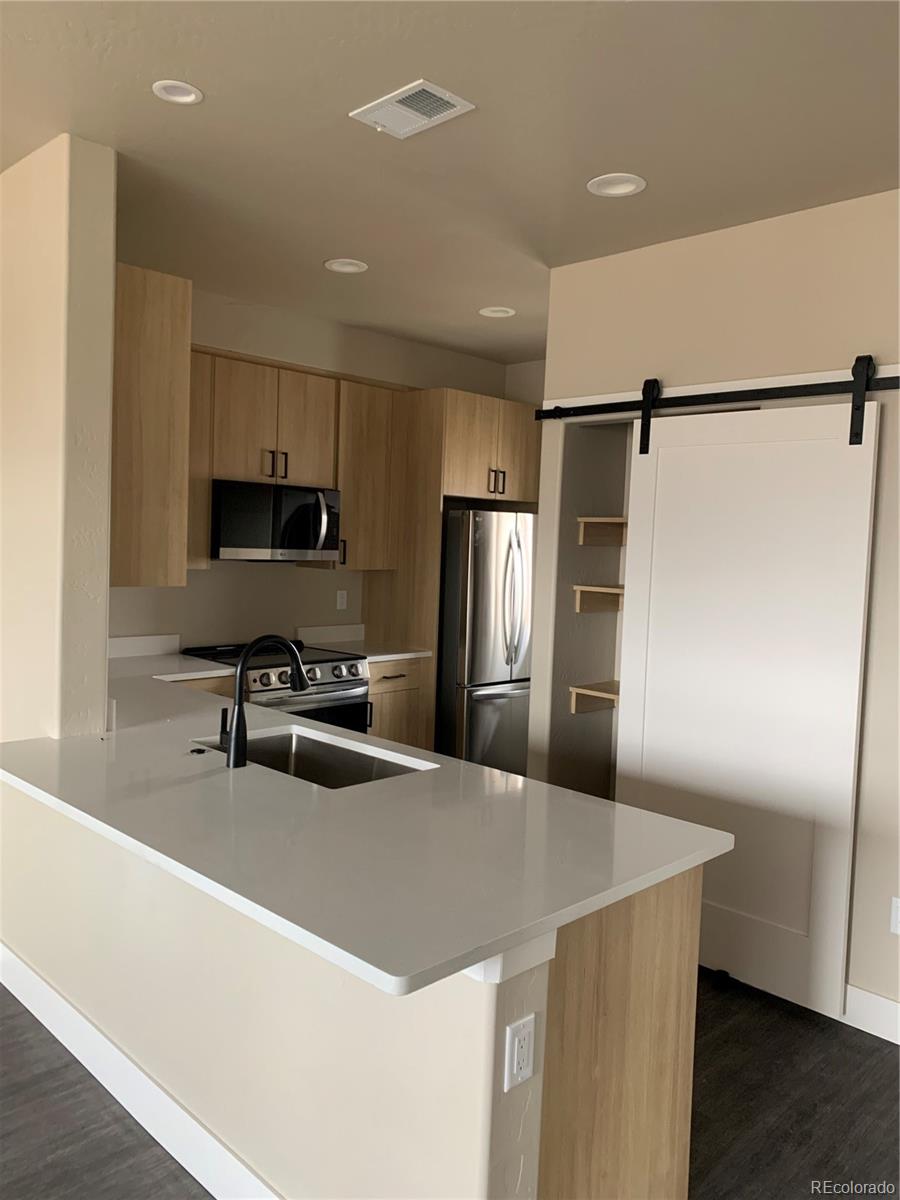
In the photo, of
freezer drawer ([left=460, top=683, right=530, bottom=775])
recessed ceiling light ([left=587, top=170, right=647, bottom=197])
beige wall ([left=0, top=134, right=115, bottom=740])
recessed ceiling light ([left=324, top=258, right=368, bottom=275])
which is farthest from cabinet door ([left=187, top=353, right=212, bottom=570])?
recessed ceiling light ([left=587, top=170, right=647, bottom=197])

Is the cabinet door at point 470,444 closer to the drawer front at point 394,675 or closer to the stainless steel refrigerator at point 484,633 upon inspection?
the stainless steel refrigerator at point 484,633

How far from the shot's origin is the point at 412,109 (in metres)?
2.35

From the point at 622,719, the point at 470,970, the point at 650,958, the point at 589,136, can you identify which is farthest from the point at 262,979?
the point at 589,136

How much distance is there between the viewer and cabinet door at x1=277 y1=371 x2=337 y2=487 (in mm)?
4684

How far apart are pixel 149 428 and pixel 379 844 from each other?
5.98 ft

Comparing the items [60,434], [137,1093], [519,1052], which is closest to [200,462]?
[60,434]

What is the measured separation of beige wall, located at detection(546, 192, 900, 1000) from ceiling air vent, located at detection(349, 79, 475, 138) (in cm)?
126

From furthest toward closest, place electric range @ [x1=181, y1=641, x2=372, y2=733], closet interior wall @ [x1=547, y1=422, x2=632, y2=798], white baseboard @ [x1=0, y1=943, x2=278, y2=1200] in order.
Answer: electric range @ [x1=181, y1=641, x2=372, y2=733] → closet interior wall @ [x1=547, y1=422, x2=632, y2=798] → white baseboard @ [x1=0, y1=943, x2=278, y2=1200]

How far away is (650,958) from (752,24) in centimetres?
197

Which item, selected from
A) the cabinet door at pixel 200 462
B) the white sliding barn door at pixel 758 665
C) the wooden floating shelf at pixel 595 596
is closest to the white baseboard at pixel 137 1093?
the white sliding barn door at pixel 758 665

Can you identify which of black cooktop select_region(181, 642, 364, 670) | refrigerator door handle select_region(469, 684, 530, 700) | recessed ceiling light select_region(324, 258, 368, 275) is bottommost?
refrigerator door handle select_region(469, 684, 530, 700)

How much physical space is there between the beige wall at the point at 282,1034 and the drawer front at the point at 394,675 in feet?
7.00

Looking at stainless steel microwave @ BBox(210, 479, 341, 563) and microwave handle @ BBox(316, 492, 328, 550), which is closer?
stainless steel microwave @ BBox(210, 479, 341, 563)

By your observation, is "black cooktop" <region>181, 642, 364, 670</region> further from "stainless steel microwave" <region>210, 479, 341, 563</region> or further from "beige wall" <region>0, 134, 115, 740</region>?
"beige wall" <region>0, 134, 115, 740</region>
